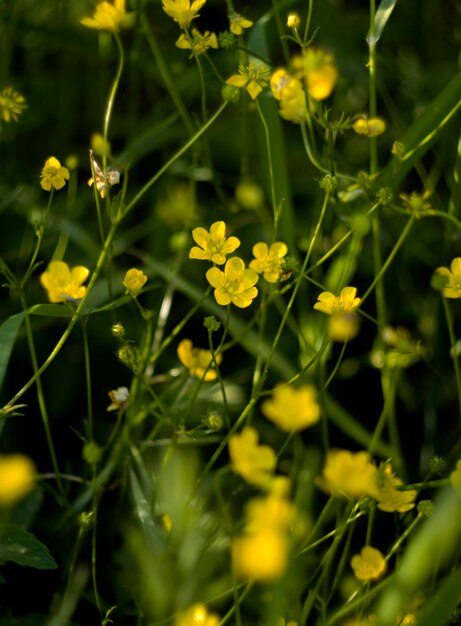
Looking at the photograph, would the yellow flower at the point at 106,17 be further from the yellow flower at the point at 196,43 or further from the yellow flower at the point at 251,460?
the yellow flower at the point at 251,460

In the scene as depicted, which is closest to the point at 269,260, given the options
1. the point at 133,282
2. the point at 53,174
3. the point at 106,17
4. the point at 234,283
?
the point at 234,283

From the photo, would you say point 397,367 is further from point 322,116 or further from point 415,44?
point 415,44

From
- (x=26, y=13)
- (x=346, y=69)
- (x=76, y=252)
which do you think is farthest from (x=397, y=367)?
(x=26, y=13)

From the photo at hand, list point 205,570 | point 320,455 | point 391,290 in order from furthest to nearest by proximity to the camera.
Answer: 1. point 391,290
2. point 320,455
3. point 205,570

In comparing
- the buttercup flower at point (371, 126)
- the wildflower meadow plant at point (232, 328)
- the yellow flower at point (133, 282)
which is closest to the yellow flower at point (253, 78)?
the wildflower meadow plant at point (232, 328)

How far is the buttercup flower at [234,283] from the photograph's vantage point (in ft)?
Answer: 2.99

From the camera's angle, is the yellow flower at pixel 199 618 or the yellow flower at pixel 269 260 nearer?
the yellow flower at pixel 199 618

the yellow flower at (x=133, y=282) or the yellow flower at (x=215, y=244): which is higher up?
the yellow flower at (x=215, y=244)

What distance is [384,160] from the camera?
1.66 metres

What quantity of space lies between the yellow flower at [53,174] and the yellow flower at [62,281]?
10 cm

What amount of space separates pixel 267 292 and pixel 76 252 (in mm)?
532

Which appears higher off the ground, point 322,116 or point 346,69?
point 322,116

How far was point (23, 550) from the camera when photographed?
858 millimetres

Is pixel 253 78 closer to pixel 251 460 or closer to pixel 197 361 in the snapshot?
pixel 197 361
